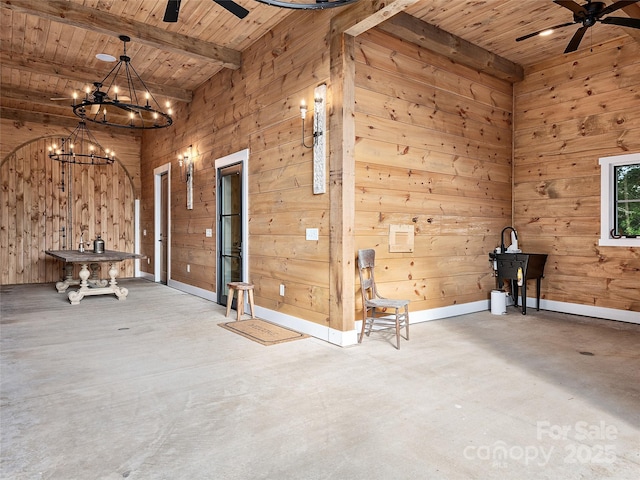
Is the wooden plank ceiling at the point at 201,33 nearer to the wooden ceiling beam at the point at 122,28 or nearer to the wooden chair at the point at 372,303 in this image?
the wooden ceiling beam at the point at 122,28

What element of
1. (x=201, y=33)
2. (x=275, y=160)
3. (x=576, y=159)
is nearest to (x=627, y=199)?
(x=576, y=159)

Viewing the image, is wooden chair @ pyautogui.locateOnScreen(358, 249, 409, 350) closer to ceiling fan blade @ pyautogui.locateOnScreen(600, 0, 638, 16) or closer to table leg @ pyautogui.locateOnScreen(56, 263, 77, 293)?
ceiling fan blade @ pyautogui.locateOnScreen(600, 0, 638, 16)

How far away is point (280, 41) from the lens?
4797mm

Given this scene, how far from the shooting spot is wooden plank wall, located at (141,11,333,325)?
426 cm

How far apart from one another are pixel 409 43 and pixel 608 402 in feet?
13.0

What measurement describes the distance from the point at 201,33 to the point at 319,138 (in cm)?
239

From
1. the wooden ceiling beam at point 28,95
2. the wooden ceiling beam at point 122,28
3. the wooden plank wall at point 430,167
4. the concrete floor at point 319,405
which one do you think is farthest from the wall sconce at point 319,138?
the wooden ceiling beam at point 28,95

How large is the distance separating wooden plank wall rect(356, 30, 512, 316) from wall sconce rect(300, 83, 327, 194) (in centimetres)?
36

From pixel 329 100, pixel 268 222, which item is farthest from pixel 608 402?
pixel 268 222

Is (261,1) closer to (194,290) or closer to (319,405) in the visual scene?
(319,405)

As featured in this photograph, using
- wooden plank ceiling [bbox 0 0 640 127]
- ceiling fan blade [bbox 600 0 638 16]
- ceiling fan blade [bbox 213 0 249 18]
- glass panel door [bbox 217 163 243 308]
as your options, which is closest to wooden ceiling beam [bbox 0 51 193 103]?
wooden plank ceiling [bbox 0 0 640 127]

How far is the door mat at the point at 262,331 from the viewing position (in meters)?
4.07

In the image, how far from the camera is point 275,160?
4855mm

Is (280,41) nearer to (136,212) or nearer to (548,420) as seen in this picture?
(548,420)
